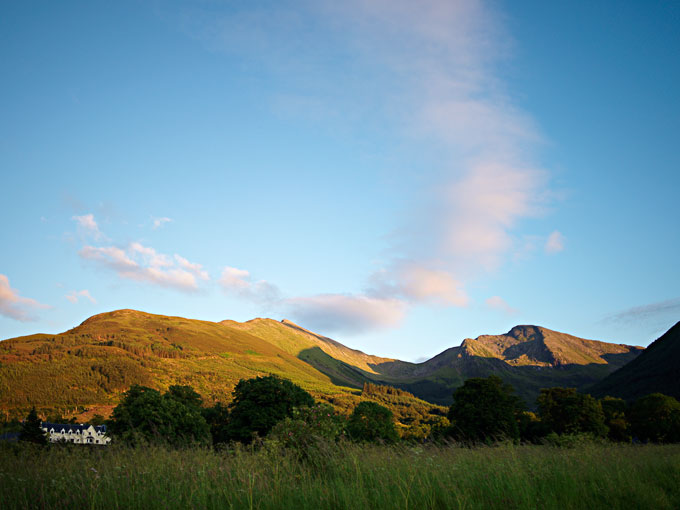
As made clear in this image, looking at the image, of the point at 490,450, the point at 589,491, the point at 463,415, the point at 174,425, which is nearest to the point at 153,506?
the point at 589,491

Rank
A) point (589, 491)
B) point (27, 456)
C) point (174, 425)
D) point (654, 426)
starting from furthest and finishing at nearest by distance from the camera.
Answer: point (654, 426) → point (174, 425) → point (27, 456) → point (589, 491)

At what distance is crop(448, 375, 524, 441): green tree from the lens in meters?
48.9

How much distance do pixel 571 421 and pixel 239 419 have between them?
152ft

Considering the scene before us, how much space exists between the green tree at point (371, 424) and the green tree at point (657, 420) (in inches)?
1425

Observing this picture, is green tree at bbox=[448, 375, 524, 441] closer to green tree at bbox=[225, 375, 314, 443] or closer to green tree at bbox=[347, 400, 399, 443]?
green tree at bbox=[347, 400, 399, 443]

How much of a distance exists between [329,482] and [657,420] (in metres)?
71.8

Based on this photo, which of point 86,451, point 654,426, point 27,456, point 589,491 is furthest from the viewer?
point 654,426

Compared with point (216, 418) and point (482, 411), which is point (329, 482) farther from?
point (216, 418)

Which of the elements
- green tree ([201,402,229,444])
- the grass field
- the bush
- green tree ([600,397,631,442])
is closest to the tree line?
green tree ([600,397,631,442])

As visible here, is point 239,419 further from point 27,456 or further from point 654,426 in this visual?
point 654,426

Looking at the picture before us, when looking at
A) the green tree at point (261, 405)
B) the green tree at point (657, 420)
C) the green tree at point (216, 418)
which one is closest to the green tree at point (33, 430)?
the green tree at point (261, 405)

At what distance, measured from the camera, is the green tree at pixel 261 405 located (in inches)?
1919

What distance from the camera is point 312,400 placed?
52.2 m

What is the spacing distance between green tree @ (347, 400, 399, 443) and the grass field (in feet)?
140
